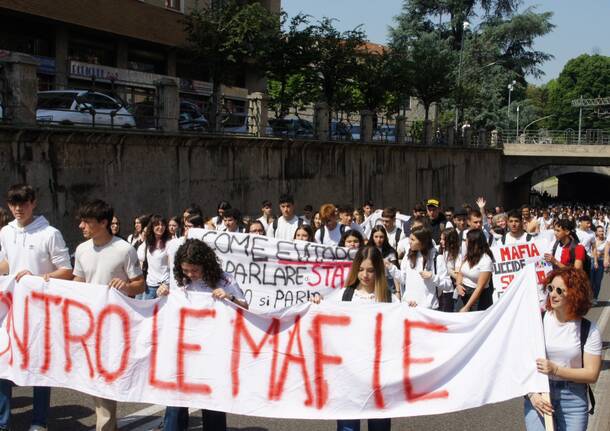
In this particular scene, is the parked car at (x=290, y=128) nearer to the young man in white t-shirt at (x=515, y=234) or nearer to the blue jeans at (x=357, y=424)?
A: the young man in white t-shirt at (x=515, y=234)

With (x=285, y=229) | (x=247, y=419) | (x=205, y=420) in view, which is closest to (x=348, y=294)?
(x=205, y=420)

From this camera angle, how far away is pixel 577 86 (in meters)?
95.0

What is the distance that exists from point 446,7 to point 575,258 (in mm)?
47647

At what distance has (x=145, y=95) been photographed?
18.8m

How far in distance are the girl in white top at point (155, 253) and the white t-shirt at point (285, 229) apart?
221 centimetres

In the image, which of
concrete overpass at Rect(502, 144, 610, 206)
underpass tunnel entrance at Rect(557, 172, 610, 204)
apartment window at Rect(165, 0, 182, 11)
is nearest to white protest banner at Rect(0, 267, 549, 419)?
apartment window at Rect(165, 0, 182, 11)

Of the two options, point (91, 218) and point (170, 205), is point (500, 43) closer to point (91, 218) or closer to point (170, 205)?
point (170, 205)

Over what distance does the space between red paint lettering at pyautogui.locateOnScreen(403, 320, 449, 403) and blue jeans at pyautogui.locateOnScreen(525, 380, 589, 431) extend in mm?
771

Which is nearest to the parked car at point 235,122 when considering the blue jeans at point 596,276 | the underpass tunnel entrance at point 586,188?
the blue jeans at point 596,276

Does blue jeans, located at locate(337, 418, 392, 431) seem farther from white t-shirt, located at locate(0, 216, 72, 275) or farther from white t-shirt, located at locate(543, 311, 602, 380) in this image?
white t-shirt, located at locate(0, 216, 72, 275)

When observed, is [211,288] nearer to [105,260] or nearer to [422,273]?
[105,260]

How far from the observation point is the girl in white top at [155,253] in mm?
8812

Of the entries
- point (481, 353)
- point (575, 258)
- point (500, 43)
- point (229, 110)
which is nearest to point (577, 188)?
point (500, 43)

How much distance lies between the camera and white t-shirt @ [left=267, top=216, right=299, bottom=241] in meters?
10.8
